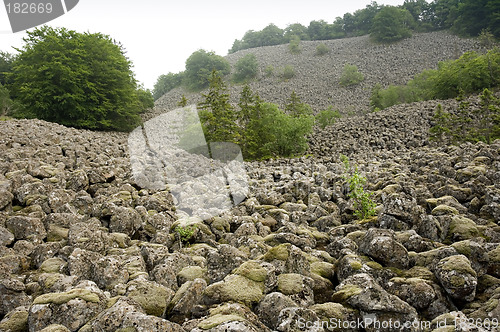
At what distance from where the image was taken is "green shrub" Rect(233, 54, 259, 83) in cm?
9412

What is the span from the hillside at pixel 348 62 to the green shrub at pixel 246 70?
8.90 ft

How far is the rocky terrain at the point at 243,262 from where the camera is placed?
318cm

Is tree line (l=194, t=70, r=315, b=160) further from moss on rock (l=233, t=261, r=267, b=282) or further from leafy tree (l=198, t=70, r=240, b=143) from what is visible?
moss on rock (l=233, t=261, r=267, b=282)

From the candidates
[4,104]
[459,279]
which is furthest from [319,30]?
[459,279]

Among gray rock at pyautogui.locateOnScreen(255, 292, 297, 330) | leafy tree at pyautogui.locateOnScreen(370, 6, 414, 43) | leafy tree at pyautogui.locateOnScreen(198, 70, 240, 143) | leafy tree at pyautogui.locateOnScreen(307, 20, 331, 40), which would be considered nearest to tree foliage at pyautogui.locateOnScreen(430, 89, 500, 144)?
leafy tree at pyautogui.locateOnScreen(198, 70, 240, 143)

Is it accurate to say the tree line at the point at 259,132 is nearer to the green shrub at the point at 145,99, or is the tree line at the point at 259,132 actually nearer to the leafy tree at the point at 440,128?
the leafy tree at the point at 440,128

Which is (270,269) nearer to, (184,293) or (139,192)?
(184,293)

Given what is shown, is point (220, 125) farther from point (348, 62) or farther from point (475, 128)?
point (348, 62)

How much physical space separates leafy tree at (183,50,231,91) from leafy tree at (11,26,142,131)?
56674mm

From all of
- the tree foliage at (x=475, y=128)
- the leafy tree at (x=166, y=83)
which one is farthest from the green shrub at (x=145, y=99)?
the tree foliage at (x=475, y=128)

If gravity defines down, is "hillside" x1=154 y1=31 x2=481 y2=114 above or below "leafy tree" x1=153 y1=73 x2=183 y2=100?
below

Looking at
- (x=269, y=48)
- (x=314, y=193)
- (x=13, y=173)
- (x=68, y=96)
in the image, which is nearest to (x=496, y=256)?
(x=314, y=193)

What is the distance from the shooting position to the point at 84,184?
8.58 m

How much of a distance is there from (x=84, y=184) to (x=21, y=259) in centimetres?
412
